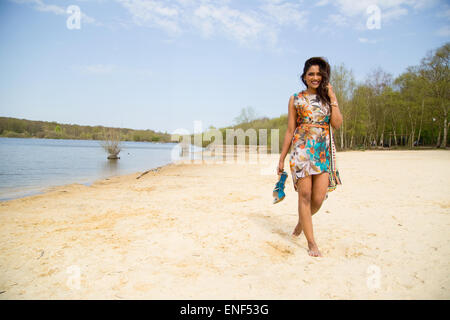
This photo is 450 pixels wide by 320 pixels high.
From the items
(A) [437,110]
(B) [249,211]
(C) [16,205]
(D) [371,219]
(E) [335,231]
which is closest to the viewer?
(E) [335,231]

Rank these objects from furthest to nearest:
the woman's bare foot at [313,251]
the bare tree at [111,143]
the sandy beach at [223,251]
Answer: the bare tree at [111,143]
the woman's bare foot at [313,251]
the sandy beach at [223,251]

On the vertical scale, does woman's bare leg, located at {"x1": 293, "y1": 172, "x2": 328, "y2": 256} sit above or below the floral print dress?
below

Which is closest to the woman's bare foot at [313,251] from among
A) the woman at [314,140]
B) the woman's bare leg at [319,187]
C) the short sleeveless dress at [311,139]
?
the woman at [314,140]

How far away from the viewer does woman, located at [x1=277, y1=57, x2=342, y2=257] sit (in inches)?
106

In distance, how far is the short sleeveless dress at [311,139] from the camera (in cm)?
269

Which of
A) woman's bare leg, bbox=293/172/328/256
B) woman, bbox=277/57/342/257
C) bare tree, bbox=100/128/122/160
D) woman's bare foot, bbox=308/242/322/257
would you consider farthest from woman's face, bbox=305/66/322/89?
bare tree, bbox=100/128/122/160

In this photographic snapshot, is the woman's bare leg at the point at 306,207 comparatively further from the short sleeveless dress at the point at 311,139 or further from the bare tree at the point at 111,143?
the bare tree at the point at 111,143

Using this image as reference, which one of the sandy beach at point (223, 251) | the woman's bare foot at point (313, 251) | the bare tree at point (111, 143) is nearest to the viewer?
the sandy beach at point (223, 251)

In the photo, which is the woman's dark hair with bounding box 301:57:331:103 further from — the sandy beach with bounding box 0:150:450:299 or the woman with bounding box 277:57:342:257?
the sandy beach with bounding box 0:150:450:299

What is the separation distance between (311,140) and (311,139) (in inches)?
0.4

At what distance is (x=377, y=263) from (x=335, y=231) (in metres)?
0.94
